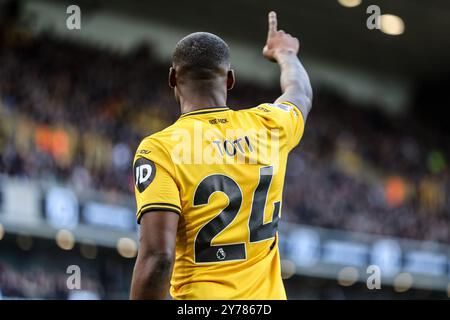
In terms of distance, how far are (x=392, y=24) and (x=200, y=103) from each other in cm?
2263

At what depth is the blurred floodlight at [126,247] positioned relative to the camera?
1767 cm

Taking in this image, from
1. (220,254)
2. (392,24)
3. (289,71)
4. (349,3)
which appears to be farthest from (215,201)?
(392,24)

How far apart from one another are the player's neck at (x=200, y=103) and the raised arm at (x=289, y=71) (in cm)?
39

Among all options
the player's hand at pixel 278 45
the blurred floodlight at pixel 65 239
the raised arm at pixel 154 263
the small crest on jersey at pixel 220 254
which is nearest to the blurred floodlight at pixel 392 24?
the blurred floodlight at pixel 65 239

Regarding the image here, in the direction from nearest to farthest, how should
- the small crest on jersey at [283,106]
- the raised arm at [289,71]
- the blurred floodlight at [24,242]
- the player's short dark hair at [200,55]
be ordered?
the player's short dark hair at [200,55] → the small crest on jersey at [283,106] → the raised arm at [289,71] → the blurred floodlight at [24,242]

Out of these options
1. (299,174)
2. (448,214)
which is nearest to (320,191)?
(299,174)

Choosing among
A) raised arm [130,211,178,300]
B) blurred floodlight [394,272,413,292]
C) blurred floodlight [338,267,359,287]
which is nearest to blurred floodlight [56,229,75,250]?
blurred floodlight [338,267,359,287]

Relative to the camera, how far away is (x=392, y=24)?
997 inches

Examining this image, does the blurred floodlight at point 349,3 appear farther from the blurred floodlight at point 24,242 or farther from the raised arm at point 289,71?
the raised arm at point 289,71

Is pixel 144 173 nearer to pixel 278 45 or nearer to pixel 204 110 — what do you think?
pixel 204 110

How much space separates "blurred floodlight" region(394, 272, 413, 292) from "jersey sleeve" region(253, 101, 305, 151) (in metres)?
19.7

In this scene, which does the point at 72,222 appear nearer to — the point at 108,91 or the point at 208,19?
the point at 108,91

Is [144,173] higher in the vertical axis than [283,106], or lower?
lower

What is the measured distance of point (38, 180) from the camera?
15.8 m
